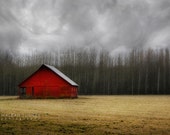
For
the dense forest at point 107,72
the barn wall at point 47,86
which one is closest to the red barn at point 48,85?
the barn wall at point 47,86

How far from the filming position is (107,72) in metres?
104

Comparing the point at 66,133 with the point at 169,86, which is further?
the point at 169,86

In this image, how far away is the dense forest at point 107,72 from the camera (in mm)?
92900

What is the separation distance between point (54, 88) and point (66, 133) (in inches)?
1529

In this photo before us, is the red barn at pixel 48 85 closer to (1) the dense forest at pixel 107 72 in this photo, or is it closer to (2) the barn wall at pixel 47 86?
(2) the barn wall at pixel 47 86

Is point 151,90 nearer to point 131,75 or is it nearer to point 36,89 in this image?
point 131,75

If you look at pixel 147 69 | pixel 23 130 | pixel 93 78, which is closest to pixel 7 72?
pixel 93 78

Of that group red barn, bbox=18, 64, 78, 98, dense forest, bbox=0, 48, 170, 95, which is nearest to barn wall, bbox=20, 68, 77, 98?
red barn, bbox=18, 64, 78, 98

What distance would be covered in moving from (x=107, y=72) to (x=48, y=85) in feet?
182

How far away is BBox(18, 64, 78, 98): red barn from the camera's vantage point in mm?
49312

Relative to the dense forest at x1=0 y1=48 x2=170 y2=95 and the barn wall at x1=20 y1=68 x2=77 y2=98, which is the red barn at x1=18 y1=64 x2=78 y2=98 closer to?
the barn wall at x1=20 y1=68 x2=77 y2=98

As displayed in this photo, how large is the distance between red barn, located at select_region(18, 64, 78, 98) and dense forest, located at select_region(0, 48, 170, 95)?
40.8 m

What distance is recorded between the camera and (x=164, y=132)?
476 inches

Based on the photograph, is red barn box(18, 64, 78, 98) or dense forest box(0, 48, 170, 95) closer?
red barn box(18, 64, 78, 98)
